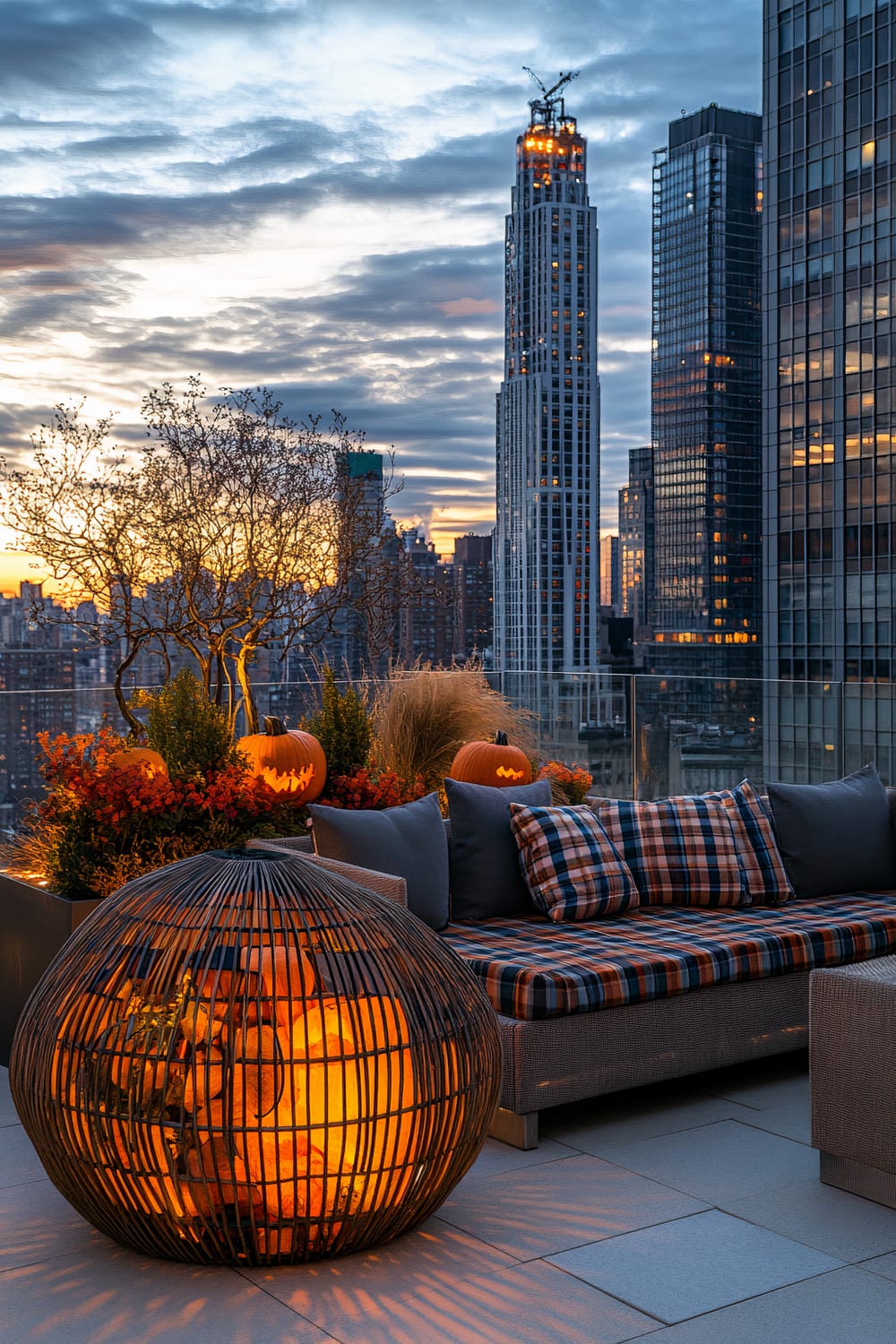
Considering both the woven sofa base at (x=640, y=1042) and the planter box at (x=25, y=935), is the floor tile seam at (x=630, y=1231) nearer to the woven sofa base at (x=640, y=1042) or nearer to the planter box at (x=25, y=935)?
the woven sofa base at (x=640, y=1042)

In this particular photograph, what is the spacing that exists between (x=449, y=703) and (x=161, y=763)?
5.58 feet

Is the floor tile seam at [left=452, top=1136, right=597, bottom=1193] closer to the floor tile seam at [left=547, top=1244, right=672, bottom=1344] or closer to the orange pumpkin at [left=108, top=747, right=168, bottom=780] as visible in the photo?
the floor tile seam at [left=547, top=1244, right=672, bottom=1344]

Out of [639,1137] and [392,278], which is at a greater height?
[392,278]

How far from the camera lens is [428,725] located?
227 inches

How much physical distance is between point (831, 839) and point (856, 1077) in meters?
1.71

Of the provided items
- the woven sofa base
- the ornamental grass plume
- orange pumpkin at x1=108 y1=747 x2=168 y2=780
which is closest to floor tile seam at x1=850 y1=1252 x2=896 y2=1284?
the woven sofa base

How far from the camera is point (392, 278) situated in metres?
11.2

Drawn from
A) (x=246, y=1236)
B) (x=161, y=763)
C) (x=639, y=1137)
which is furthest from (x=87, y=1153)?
(x=161, y=763)

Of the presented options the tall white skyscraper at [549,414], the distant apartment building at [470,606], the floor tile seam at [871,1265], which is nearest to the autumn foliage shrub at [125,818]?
the floor tile seam at [871,1265]

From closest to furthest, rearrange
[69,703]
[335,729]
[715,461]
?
[335,729]
[69,703]
[715,461]

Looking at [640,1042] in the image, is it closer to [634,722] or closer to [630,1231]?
[630,1231]

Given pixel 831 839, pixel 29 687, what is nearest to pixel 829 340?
pixel 29 687

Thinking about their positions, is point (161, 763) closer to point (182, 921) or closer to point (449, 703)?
point (449, 703)

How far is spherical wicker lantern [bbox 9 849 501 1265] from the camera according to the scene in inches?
89.6
